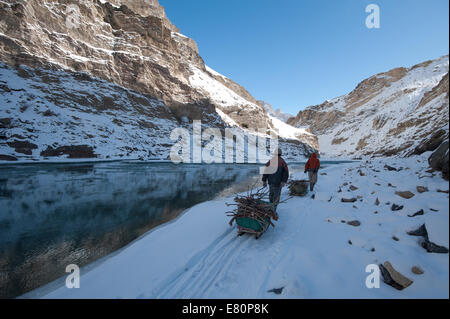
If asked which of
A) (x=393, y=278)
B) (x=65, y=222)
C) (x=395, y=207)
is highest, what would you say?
(x=395, y=207)

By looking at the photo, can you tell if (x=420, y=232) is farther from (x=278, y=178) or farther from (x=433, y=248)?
(x=278, y=178)

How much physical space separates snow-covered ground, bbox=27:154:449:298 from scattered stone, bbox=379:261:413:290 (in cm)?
8

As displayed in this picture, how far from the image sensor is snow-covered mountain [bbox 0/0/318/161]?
30.4 m

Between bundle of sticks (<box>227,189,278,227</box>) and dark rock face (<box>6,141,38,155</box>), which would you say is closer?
bundle of sticks (<box>227,189,278,227</box>)

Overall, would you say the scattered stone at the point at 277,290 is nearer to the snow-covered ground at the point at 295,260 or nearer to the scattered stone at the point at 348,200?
A: the snow-covered ground at the point at 295,260

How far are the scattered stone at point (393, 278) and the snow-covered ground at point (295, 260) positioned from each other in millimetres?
79

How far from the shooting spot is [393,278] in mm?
2551

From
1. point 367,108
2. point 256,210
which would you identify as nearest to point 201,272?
point 256,210

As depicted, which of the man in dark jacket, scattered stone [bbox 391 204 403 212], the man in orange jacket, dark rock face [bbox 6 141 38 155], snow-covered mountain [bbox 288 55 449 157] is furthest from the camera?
snow-covered mountain [bbox 288 55 449 157]

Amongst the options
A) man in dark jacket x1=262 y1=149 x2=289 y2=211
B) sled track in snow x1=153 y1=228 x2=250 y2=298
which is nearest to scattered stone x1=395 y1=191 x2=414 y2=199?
man in dark jacket x1=262 y1=149 x2=289 y2=211

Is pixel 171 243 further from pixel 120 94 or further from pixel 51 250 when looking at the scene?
pixel 120 94

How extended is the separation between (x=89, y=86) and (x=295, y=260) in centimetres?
5804

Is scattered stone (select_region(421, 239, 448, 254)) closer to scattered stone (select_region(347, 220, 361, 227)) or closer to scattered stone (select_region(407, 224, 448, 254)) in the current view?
scattered stone (select_region(407, 224, 448, 254))
